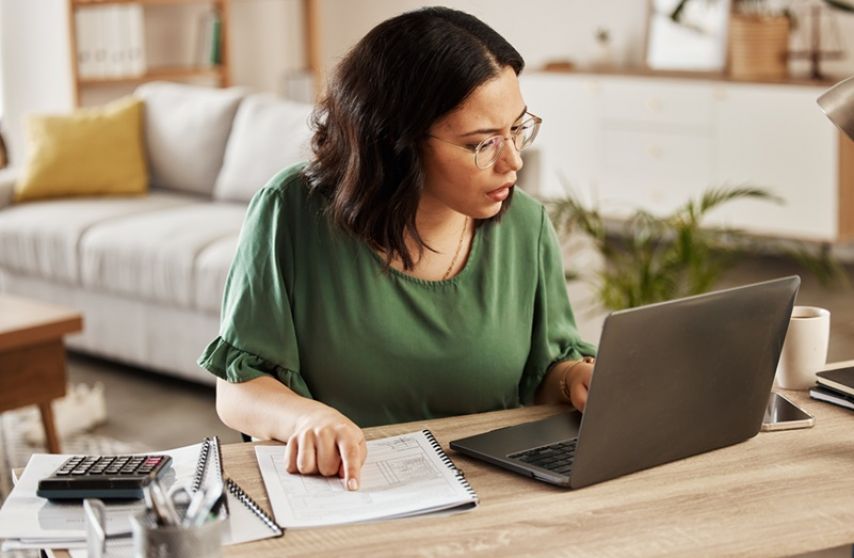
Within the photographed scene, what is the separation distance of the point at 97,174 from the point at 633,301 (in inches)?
94.6

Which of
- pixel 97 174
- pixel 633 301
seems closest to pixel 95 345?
pixel 97 174

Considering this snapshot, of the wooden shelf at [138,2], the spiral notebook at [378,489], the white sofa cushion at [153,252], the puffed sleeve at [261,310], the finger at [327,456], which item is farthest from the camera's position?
the wooden shelf at [138,2]

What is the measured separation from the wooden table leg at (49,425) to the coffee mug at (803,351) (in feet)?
7.16

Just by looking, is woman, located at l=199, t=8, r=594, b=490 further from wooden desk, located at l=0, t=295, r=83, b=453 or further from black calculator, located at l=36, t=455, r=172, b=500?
wooden desk, located at l=0, t=295, r=83, b=453

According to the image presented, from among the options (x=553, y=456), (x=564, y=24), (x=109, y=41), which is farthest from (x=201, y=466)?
(x=564, y=24)

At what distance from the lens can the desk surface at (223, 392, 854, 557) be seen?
51.4 inches

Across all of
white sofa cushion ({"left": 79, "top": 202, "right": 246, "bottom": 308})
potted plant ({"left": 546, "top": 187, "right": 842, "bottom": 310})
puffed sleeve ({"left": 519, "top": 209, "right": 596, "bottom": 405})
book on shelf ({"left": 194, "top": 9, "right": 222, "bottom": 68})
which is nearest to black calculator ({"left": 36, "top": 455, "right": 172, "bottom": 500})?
puffed sleeve ({"left": 519, "top": 209, "right": 596, "bottom": 405})

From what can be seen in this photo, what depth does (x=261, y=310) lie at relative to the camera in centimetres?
176

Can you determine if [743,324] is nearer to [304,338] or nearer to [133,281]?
[304,338]

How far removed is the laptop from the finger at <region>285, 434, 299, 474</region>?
0.20 metres

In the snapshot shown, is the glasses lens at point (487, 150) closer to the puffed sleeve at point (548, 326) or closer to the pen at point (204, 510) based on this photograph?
the puffed sleeve at point (548, 326)

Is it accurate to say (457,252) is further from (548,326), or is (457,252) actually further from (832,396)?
(832,396)

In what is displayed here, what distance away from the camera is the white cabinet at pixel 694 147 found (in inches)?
219

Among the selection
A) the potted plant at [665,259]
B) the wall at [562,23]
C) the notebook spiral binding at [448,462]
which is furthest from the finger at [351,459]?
the wall at [562,23]
